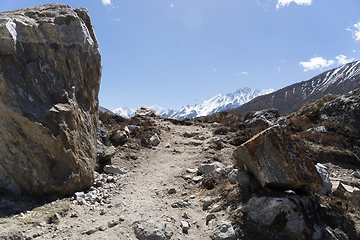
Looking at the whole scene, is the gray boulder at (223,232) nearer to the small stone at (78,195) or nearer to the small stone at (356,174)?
the small stone at (78,195)

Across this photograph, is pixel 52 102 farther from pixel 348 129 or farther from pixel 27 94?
pixel 348 129

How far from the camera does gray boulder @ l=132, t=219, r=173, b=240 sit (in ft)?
16.3

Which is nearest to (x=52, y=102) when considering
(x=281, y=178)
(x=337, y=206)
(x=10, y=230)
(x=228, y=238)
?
(x=10, y=230)

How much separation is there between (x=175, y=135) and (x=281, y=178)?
45.8ft

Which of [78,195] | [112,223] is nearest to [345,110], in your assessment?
[112,223]

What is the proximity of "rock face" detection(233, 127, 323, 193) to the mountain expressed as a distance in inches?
5413

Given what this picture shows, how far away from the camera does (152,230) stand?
200 inches

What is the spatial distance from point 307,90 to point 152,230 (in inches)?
7792

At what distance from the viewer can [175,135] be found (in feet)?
62.6

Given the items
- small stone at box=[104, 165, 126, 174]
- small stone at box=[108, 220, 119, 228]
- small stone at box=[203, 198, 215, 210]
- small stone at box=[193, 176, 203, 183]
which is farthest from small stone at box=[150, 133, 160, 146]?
small stone at box=[108, 220, 119, 228]

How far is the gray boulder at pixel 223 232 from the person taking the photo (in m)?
4.96

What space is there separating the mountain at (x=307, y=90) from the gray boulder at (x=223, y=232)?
139 m

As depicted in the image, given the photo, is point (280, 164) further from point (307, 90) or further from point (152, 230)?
point (307, 90)

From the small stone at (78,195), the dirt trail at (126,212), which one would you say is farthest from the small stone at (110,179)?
the small stone at (78,195)
